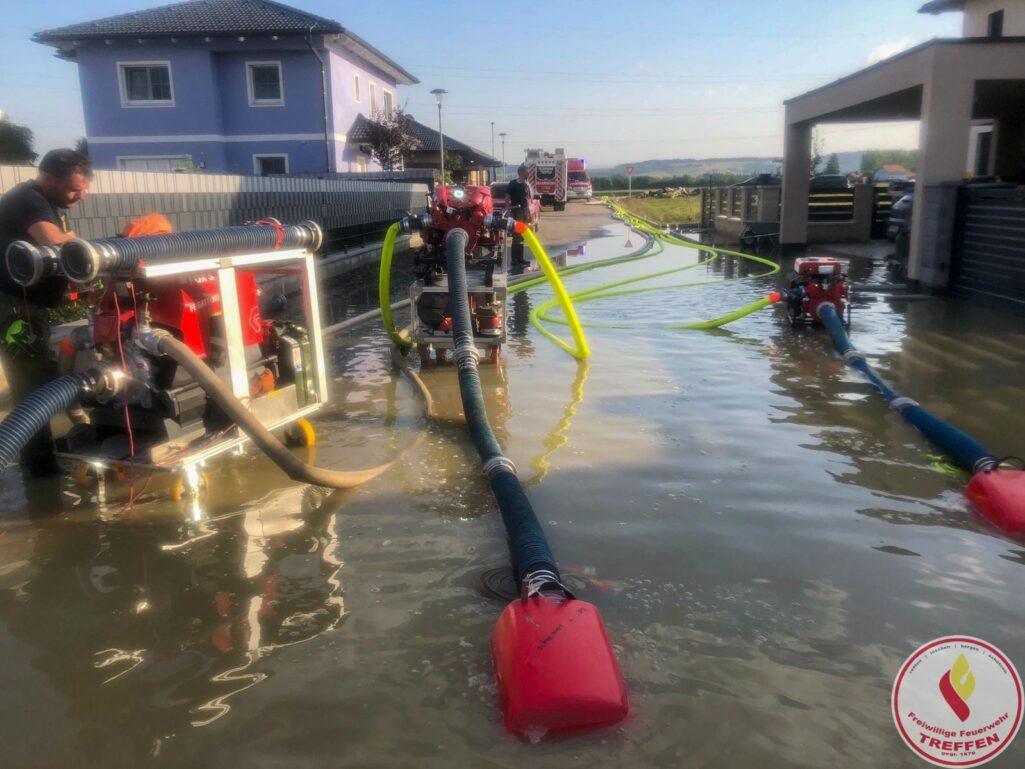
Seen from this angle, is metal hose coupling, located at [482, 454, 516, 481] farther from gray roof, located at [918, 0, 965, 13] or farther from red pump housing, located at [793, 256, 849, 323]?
gray roof, located at [918, 0, 965, 13]

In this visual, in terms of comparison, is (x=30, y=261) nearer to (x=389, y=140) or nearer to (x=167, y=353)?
(x=167, y=353)

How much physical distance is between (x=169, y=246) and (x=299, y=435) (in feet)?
5.92

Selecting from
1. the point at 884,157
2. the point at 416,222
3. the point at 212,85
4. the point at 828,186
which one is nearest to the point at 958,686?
the point at 416,222

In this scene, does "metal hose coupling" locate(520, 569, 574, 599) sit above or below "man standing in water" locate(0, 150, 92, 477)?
below

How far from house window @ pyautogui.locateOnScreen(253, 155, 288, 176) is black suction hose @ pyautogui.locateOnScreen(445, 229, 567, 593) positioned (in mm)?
24232

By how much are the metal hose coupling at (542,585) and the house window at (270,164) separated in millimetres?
28220

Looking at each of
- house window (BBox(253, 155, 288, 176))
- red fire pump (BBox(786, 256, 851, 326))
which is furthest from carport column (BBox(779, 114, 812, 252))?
house window (BBox(253, 155, 288, 176))

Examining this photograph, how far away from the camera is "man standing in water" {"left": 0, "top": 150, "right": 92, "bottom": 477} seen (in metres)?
4.22

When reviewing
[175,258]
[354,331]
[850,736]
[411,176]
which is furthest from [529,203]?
[411,176]

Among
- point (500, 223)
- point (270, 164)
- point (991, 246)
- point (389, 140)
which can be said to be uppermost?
point (389, 140)

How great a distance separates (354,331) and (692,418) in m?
5.03

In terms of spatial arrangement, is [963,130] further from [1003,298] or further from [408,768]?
[408,768]

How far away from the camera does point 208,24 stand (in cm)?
2714

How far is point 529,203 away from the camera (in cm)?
871
